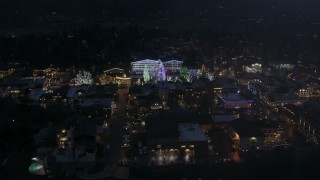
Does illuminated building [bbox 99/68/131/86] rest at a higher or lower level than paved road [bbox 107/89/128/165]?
higher

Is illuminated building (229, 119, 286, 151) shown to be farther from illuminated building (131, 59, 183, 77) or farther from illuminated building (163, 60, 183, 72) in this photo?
illuminated building (163, 60, 183, 72)

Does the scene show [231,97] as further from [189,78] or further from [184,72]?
[184,72]

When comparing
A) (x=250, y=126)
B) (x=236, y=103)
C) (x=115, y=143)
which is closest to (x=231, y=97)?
(x=236, y=103)

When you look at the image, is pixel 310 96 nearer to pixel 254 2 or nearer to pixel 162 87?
pixel 162 87

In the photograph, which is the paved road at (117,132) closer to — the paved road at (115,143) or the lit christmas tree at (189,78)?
the paved road at (115,143)

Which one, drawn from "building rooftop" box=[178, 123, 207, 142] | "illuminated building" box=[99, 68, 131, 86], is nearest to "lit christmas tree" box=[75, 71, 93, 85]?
"illuminated building" box=[99, 68, 131, 86]

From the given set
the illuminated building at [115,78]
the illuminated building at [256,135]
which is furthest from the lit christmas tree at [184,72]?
the illuminated building at [256,135]

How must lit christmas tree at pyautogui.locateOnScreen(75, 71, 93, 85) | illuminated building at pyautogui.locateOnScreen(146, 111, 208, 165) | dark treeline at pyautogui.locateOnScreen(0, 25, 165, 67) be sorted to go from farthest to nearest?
dark treeline at pyautogui.locateOnScreen(0, 25, 165, 67)
lit christmas tree at pyautogui.locateOnScreen(75, 71, 93, 85)
illuminated building at pyautogui.locateOnScreen(146, 111, 208, 165)

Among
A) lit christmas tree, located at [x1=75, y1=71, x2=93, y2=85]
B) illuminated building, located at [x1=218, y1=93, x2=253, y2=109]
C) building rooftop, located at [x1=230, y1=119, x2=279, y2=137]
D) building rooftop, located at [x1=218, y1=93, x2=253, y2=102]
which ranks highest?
lit christmas tree, located at [x1=75, y1=71, x2=93, y2=85]

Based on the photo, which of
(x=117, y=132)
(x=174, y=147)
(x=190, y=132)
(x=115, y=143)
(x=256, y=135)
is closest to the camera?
(x=174, y=147)

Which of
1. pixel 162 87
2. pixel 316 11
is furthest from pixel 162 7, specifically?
pixel 162 87
